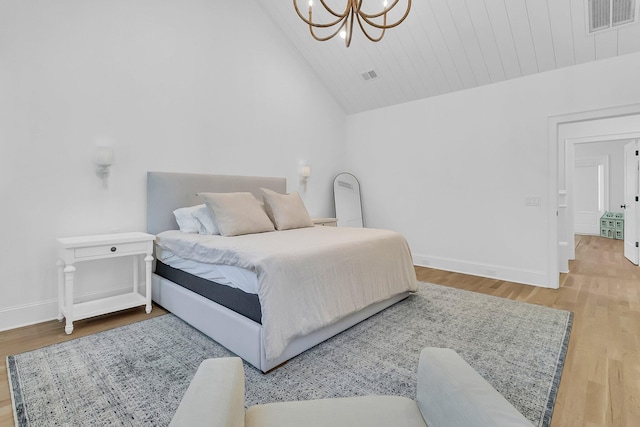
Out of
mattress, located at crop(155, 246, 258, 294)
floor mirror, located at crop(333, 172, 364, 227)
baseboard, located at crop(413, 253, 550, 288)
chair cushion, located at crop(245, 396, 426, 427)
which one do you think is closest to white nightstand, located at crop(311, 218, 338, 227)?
floor mirror, located at crop(333, 172, 364, 227)

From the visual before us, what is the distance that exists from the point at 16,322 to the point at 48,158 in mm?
1399

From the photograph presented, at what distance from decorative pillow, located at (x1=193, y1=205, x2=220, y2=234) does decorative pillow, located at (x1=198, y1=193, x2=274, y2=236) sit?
8cm

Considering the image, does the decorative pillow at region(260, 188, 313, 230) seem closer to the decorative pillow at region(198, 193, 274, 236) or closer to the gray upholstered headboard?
the decorative pillow at region(198, 193, 274, 236)

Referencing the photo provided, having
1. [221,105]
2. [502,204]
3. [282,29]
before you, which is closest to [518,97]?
[502,204]

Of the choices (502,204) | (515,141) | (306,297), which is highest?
(515,141)

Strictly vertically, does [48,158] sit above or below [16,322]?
above

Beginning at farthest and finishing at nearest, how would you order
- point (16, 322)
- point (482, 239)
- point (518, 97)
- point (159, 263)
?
1. point (482, 239)
2. point (518, 97)
3. point (159, 263)
4. point (16, 322)

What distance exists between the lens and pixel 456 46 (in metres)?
3.87

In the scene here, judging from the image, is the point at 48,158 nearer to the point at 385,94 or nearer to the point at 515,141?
the point at 385,94

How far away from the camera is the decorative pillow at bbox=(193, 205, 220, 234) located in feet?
10.2

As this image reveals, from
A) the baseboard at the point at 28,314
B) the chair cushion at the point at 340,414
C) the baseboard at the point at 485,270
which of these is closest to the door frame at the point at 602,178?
the baseboard at the point at 485,270

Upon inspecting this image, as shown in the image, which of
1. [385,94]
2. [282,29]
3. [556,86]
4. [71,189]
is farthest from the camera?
[385,94]

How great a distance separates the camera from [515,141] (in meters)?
4.01

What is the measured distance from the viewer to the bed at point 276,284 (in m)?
1.99
